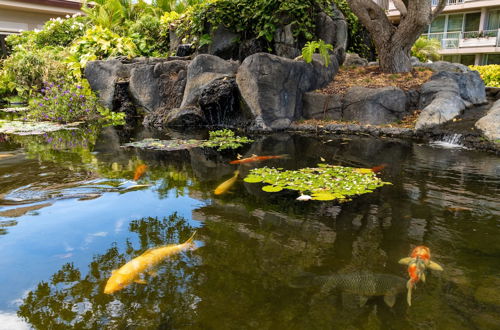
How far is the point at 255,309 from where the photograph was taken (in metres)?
2.45

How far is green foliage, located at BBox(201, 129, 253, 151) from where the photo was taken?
25.5 feet

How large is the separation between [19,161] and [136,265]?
15.3ft

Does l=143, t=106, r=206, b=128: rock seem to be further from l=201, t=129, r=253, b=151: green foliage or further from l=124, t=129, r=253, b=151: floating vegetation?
l=124, t=129, r=253, b=151: floating vegetation

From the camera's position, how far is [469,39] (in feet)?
79.8

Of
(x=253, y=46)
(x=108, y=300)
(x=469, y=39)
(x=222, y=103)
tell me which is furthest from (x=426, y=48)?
(x=108, y=300)

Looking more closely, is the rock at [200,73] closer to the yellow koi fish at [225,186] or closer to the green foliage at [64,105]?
the green foliage at [64,105]

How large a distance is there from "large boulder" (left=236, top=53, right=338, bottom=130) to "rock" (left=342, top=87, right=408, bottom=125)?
72.6 inches

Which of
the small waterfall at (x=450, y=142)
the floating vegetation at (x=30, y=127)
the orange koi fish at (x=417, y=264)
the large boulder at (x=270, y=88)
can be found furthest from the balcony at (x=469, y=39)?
the orange koi fish at (x=417, y=264)

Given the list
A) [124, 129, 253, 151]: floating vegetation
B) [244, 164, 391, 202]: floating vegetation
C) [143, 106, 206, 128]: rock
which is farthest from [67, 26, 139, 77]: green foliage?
[244, 164, 391, 202]: floating vegetation

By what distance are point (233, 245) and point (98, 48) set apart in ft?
45.0

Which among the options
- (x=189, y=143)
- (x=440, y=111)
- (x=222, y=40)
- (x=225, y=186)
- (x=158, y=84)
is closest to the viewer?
(x=225, y=186)

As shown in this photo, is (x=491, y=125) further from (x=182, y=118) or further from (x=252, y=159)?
(x=182, y=118)

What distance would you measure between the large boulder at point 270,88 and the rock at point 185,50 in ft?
12.9

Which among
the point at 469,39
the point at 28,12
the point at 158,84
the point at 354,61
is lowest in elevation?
the point at 158,84
